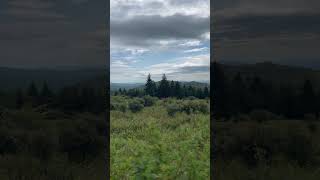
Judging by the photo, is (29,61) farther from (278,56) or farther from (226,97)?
(278,56)

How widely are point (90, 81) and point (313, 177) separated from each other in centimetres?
170

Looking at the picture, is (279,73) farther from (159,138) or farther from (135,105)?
(135,105)

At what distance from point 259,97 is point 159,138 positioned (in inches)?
71.6

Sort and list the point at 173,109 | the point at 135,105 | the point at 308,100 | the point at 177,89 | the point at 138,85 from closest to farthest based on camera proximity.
→ 1. the point at 308,100
2. the point at 138,85
3. the point at 177,89
4. the point at 173,109
5. the point at 135,105

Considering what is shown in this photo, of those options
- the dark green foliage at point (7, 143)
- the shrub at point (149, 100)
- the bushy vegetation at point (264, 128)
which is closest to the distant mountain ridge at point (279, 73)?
the bushy vegetation at point (264, 128)

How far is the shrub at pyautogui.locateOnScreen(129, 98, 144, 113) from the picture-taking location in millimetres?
5155

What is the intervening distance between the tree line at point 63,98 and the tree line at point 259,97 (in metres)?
0.86

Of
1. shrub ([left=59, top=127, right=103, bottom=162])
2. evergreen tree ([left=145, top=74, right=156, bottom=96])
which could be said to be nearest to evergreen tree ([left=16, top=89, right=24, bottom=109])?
shrub ([left=59, top=127, right=103, bottom=162])

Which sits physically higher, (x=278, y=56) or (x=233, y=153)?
(x=278, y=56)

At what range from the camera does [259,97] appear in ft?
9.07

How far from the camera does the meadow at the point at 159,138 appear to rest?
358 centimetres

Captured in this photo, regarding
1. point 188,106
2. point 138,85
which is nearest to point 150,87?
point 138,85

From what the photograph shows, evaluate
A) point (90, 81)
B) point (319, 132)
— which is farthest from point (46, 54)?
point (319, 132)

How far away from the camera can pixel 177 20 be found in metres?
4.62
